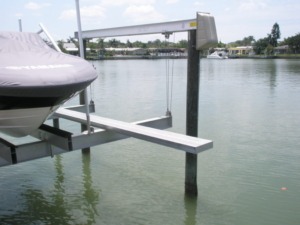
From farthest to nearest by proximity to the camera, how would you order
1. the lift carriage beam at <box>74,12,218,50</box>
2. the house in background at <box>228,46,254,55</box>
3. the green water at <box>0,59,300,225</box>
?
the house in background at <box>228,46,254,55</box>, the green water at <box>0,59,300,225</box>, the lift carriage beam at <box>74,12,218,50</box>

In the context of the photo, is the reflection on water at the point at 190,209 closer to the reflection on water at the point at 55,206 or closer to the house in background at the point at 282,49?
the reflection on water at the point at 55,206

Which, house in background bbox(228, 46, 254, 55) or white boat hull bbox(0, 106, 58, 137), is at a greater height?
white boat hull bbox(0, 106, 58, 137)

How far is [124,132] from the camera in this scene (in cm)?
585

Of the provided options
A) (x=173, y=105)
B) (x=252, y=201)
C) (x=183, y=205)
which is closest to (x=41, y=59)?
(x=183, y=205)

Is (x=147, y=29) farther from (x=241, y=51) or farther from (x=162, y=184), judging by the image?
(x=241, y=51)

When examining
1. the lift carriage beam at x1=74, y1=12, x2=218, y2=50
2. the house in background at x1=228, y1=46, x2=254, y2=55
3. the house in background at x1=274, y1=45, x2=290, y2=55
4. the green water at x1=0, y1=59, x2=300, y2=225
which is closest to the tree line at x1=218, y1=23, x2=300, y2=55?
the house in background at x1=274, y1=45, x2=290, y2=55

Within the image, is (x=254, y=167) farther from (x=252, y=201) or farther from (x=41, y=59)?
(x=41, y=59)

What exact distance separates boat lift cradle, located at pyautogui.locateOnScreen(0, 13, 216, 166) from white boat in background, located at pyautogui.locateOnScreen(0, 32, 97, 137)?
0.33 metres

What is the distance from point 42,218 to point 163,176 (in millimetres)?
2875

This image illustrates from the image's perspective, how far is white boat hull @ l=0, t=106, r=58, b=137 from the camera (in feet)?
14.6

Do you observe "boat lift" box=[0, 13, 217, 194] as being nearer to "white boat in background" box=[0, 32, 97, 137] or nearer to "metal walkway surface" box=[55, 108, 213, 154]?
"metal walkway surface" box=[55, 108, 213, 154]

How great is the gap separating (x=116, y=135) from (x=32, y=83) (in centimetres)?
234

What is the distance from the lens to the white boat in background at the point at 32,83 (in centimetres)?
412

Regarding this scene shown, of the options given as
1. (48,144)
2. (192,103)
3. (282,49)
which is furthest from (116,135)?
(282,49)
